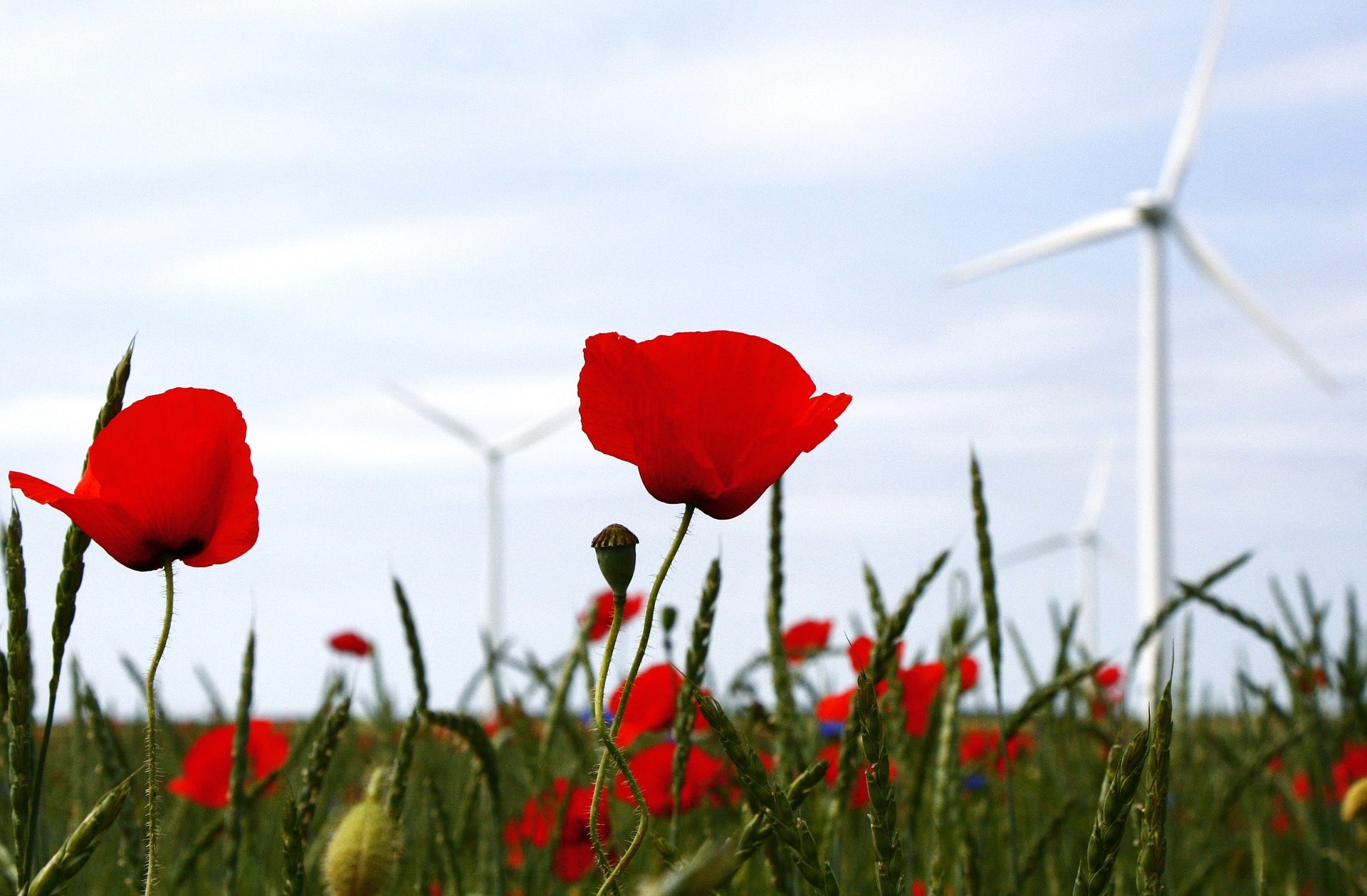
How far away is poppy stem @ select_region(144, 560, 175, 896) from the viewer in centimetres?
90

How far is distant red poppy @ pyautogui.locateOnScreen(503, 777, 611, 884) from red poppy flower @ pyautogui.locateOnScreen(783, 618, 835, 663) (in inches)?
24.9

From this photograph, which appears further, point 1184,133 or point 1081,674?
point 1184,133

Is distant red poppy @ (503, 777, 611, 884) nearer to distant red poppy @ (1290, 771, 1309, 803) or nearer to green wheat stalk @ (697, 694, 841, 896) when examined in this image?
green wheat stalk @ (697, 694, 841, 896)

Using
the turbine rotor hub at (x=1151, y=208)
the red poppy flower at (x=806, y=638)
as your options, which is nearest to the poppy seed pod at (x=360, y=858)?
the red poppy flower at (x=806, y=638)

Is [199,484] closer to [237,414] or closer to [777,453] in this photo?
[237,414]

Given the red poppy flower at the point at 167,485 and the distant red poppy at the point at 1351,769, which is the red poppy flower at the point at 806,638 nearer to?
the distant red poppy at the point at 1351,769

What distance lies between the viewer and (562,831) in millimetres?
2328

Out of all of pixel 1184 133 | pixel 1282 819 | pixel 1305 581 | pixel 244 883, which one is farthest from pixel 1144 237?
pixel 244 883

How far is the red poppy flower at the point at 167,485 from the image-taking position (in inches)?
42.5

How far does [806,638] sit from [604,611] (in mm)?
917

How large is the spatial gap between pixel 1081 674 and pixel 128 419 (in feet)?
4.08

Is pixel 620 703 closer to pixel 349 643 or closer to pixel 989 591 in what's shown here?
pixel 989 591

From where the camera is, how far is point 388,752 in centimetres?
331

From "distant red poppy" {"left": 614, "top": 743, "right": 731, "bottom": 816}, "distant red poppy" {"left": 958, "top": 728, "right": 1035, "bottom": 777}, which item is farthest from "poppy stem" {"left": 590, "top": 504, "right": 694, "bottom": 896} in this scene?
"distant red poppy" {"left": 958, "top": 728, "right": 1035, "bottom": 777}
